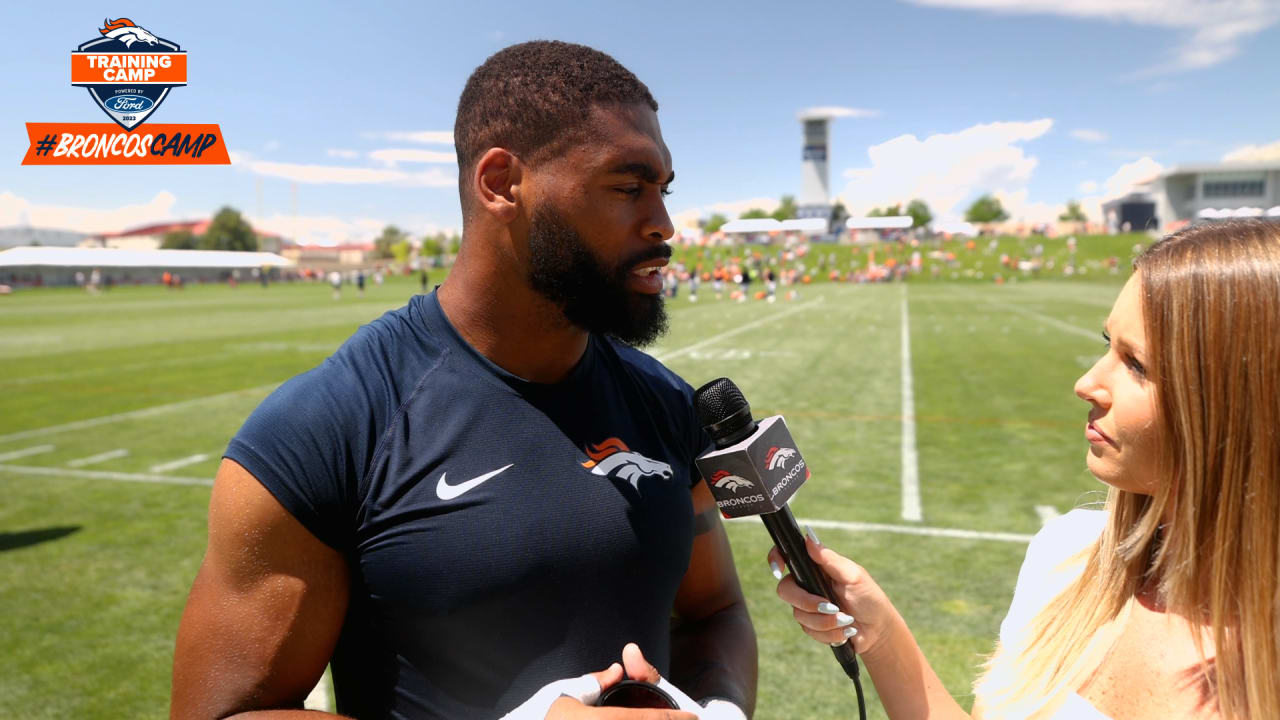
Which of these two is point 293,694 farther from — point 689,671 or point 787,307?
point 787,307

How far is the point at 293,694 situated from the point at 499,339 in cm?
78

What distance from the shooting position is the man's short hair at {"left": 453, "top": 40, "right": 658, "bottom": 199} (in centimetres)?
179

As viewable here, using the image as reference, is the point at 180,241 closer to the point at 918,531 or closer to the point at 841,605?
the point at 918,531

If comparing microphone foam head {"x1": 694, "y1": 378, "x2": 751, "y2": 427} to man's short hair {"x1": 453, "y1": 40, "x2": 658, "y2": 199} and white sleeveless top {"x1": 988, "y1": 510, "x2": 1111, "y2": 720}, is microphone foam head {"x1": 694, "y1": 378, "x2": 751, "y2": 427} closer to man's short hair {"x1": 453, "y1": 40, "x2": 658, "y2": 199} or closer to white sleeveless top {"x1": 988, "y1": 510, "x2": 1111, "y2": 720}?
man's short hair {"x1": 453, "y1": 40, "x2": 658, "y2": 199}

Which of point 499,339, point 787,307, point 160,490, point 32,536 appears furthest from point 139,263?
point 787,307

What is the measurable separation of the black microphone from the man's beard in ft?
0.82

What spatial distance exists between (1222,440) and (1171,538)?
231 mm

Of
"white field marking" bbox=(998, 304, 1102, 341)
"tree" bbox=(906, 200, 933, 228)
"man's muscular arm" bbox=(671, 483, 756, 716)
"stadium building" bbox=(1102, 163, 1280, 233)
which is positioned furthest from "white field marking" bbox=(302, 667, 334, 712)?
"tree" bbox=(906, 200, 933, 228)

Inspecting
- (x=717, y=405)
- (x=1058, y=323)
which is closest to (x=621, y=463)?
(x=717, y=405)

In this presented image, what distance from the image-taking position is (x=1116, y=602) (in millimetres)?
1726

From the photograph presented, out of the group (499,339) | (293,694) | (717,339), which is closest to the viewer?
(293,694)

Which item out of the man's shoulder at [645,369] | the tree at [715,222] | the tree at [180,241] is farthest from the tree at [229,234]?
the man's shoulder at [645,369]

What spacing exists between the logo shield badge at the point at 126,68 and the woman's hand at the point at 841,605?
28.4 feet

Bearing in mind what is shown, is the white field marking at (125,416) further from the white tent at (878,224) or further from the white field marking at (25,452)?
the white tent at (878,224)
